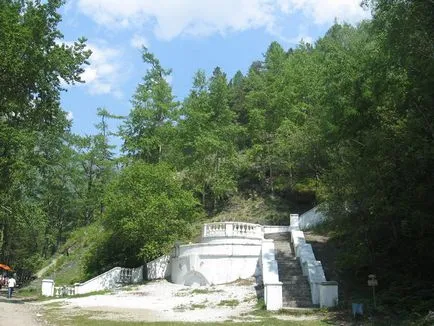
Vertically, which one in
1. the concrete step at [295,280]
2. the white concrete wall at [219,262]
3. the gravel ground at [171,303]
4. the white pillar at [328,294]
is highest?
the white concrete wall at [219,262]

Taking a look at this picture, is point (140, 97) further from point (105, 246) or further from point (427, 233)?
point (427, 233)

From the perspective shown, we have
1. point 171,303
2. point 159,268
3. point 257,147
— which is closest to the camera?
point 171,303

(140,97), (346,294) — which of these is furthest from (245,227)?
(140,97)

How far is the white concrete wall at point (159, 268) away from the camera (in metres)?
28.4

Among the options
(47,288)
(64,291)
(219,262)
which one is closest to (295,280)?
(219,262)

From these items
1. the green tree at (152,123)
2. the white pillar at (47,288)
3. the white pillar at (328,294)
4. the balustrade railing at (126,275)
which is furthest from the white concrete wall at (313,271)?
the green tree at (152,123)

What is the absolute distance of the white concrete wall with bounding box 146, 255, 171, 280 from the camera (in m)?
28.4

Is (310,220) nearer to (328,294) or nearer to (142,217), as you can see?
(142,217)

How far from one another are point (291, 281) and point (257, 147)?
21.6 metres

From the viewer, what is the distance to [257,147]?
40688mm

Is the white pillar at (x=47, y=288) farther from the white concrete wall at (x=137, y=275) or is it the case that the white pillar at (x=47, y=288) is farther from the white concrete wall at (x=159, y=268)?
the white concrete wall at (x=159, y=268)

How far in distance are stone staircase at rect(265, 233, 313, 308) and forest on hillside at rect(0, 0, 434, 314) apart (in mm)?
2270

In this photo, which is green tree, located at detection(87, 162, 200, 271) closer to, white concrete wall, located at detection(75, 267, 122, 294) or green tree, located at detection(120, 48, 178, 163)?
white concrete wall, located at detection(75, 267, 122, 294)

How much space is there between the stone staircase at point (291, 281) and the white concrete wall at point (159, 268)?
265 inches
